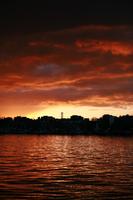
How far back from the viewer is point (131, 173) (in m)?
55.1

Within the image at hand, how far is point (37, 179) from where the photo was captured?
157 ft

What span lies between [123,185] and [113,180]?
13.2 feet

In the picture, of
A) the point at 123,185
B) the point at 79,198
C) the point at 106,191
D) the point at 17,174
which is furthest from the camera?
the point at 17,174

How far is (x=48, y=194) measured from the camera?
1491 inches

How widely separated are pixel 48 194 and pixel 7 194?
3688 millimetres

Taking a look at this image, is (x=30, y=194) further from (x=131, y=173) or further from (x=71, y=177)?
(x=131, y=173)

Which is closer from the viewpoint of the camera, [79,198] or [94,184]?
[79,198]

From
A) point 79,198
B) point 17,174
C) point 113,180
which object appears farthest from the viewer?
point 17,174

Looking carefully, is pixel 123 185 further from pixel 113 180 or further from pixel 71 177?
pixel 71 177

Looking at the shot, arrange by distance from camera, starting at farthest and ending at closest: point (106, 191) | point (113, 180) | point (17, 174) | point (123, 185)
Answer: point (17, 174), point (113, 180), point (123, 185), point (106, 191)

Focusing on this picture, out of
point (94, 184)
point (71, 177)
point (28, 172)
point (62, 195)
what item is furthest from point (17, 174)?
point (62, 195)

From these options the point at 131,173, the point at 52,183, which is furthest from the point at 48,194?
the point at 131,173

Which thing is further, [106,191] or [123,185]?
[123,185]

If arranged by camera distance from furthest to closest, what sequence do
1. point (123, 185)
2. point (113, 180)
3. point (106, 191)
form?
point (113, 180) < point (123, 185) < point (106, 191)
